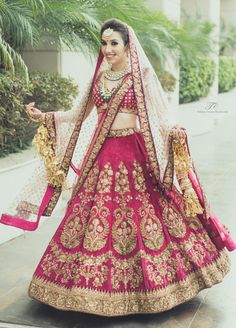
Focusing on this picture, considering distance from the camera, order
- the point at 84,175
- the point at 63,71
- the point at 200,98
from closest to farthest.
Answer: the point at 84,175, the point at 63,71, the point at 200,98

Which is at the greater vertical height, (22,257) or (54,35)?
(54,35)

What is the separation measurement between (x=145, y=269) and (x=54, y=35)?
3.99 meters

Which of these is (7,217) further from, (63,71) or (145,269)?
(63,71)

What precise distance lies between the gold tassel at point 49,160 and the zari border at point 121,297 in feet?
2.18

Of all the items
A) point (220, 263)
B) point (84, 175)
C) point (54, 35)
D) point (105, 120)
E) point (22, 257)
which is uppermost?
point (54, 35)

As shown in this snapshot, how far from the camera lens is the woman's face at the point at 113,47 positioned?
155 inches

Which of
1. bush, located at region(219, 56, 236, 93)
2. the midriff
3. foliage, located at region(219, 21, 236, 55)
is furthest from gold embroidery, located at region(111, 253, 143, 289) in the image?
foliage, located at region(219, 21, 236, 55)

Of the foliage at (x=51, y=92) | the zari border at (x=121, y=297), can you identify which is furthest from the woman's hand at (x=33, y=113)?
the foliage at (x=51, y=92)

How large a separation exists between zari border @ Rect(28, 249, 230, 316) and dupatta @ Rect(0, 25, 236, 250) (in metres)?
0.35

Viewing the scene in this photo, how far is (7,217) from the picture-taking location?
4250 millimetres

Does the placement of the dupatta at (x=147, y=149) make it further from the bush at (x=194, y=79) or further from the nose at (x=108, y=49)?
the bush at (x=194, y=79)

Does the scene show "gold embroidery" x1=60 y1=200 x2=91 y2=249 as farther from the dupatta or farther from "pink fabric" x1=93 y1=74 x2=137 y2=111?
"pink fabric" x1=93 y1=74 x2=137 y2=111

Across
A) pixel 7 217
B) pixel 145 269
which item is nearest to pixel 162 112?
pixel 145 269

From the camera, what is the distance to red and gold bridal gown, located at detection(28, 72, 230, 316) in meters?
3.76
